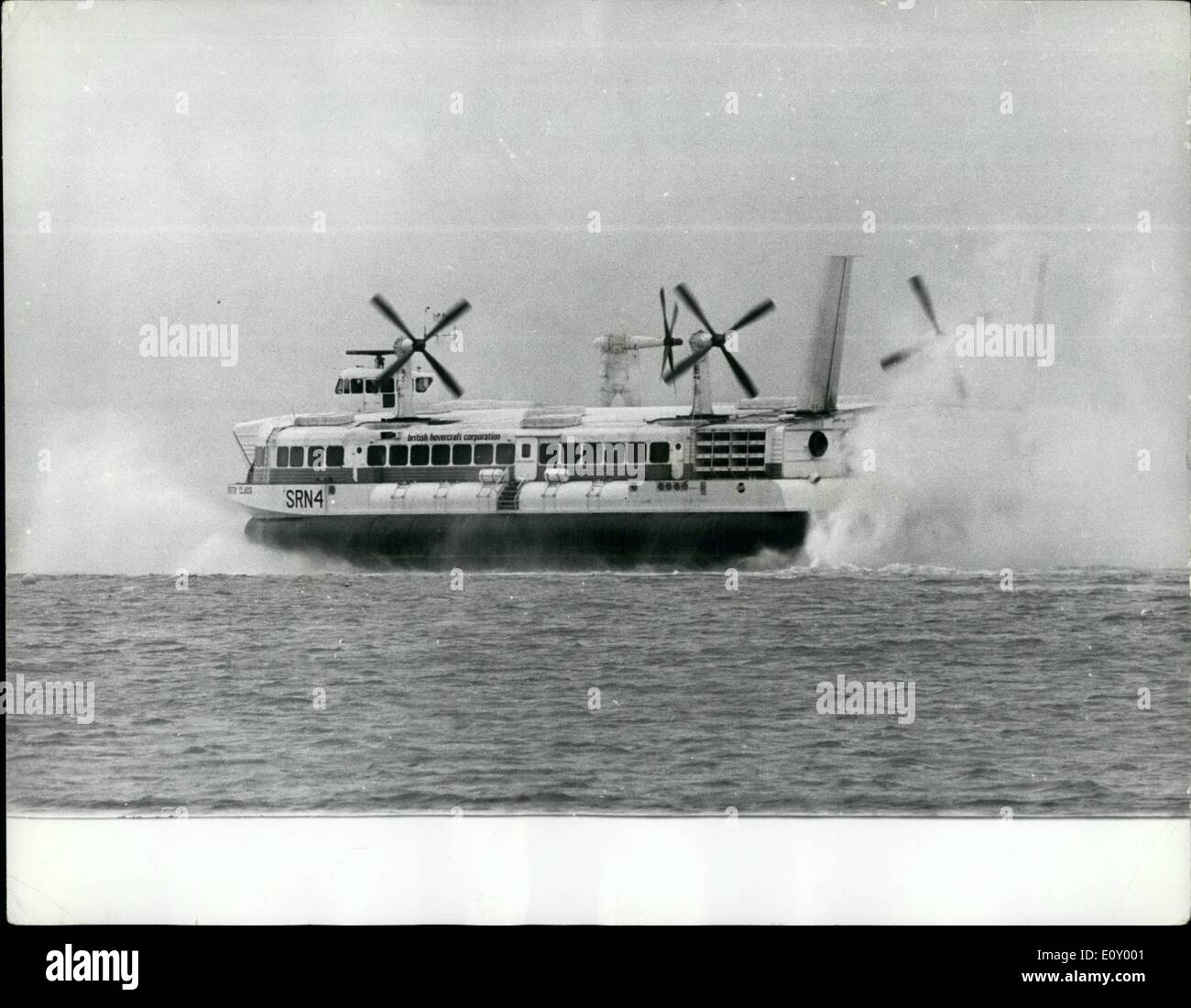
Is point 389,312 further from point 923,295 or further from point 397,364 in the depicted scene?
point 923,295

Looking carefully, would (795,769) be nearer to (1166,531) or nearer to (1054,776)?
(1054,776)

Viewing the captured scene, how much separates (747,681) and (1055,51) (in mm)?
3158

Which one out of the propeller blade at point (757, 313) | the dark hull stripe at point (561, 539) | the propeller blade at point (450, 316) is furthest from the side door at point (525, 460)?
the propeller blade at point (757, 313)

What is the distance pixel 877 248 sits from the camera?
5828 millimetres

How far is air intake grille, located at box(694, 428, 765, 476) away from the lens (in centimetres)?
686

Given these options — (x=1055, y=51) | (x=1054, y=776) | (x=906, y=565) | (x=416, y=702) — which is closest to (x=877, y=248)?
(x=1055, y=51)

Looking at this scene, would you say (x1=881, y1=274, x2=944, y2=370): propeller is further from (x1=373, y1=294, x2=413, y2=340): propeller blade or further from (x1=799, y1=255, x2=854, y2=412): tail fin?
(x1=373, y1=294, x2=413, y2=340): propeller blade

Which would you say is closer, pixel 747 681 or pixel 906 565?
pixel 747 681

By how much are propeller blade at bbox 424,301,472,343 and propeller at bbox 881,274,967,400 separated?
205cm

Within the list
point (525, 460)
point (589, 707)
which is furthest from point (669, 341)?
point (589, 707)

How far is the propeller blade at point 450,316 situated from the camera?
6055mm

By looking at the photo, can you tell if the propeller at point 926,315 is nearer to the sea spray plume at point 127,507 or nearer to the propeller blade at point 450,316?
the propeller blade at point 450,316

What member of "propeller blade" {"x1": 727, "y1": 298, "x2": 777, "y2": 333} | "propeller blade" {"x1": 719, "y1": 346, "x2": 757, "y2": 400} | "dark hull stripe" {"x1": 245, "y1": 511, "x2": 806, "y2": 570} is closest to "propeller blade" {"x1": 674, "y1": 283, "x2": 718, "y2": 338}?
"propeller blade" {"x1": 727, "y1": 298, "x2": 777, "y2": 333}

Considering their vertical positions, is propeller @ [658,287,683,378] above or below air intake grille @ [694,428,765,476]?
above
